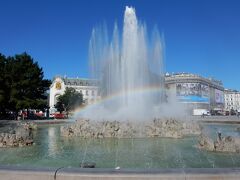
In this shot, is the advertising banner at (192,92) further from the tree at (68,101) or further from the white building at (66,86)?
the tree at (68,101)

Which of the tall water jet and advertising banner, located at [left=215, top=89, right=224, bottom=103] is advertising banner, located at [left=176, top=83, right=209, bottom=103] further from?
the tall water jet

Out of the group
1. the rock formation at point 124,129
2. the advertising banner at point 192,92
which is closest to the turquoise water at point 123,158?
the rock formation at point 124,129

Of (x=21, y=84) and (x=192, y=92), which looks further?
(x=192, y=92)

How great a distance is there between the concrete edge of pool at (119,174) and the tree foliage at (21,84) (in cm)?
4514

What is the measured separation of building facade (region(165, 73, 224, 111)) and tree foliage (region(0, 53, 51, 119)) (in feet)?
219

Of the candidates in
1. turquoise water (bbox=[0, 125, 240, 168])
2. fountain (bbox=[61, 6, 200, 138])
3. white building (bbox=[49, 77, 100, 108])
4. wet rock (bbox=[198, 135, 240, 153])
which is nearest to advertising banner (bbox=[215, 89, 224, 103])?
white building (bbox=[49, 77, 100, 108])

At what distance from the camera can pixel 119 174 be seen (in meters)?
5.18

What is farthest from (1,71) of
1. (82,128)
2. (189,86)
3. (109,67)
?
(189,86)

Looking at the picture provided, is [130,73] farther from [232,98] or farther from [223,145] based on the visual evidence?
[232,98]

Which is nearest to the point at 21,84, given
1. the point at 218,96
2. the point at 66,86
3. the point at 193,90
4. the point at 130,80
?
the point at 130,80

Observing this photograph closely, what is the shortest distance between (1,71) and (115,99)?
31957 mm

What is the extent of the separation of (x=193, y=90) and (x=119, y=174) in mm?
125733

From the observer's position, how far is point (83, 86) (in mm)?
147000

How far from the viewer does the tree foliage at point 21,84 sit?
2036 inches
